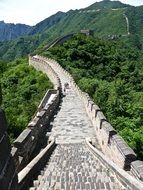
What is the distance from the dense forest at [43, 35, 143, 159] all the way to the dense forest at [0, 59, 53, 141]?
3480 millimetres

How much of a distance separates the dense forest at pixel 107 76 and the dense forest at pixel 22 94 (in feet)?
Answer: 11.4

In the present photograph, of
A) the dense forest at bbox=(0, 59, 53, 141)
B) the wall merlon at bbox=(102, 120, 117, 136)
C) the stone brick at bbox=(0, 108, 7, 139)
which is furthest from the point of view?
the dense forest at bbox=(0, 59, 53, 141)

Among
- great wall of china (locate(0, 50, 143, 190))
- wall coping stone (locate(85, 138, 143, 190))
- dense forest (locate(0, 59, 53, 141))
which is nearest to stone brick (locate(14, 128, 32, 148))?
great wall of china (locate(0, 50, 143, 190))

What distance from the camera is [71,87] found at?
29.7 meters

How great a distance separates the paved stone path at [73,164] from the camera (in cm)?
869

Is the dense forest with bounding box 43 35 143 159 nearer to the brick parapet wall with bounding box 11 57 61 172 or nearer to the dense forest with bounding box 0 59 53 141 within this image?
the brick parapet wall with bounding box 11 57 61 172

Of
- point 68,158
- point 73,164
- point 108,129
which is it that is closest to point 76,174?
point 73,164

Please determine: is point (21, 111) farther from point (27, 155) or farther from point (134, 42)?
point (134, 42)

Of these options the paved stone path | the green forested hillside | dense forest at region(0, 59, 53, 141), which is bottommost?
dense forest at region(0, 59, 53, 141)

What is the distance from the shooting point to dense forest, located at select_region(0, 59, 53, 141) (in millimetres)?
20325

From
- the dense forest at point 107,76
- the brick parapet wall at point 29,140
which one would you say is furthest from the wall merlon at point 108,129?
the dense forest at point 107,76

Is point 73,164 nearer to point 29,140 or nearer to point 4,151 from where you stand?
point 29,140

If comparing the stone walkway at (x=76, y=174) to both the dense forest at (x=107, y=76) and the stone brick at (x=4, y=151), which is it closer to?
the dense forest at (x=107, y=76)

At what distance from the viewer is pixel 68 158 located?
1159 centimetres
